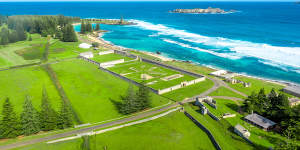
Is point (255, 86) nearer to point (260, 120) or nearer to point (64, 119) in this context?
point (260, 120)

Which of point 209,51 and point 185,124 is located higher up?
point 209,51

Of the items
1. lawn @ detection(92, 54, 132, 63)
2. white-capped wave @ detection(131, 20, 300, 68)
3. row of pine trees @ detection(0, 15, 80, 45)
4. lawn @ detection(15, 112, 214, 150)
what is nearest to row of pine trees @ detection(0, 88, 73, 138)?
lawn @ detection(15, 112, 214, 150)

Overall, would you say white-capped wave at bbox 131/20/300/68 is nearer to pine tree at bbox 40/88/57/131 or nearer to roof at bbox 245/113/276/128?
roof at bbox 245/113/276/128

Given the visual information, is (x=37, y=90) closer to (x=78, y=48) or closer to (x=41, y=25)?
(x=78, y=48)

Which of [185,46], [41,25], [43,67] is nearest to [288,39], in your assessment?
[185,46]

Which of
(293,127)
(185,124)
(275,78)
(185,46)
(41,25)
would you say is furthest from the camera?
(41,25)

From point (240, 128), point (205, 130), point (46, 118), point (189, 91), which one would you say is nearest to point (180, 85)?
point (189, 91)
